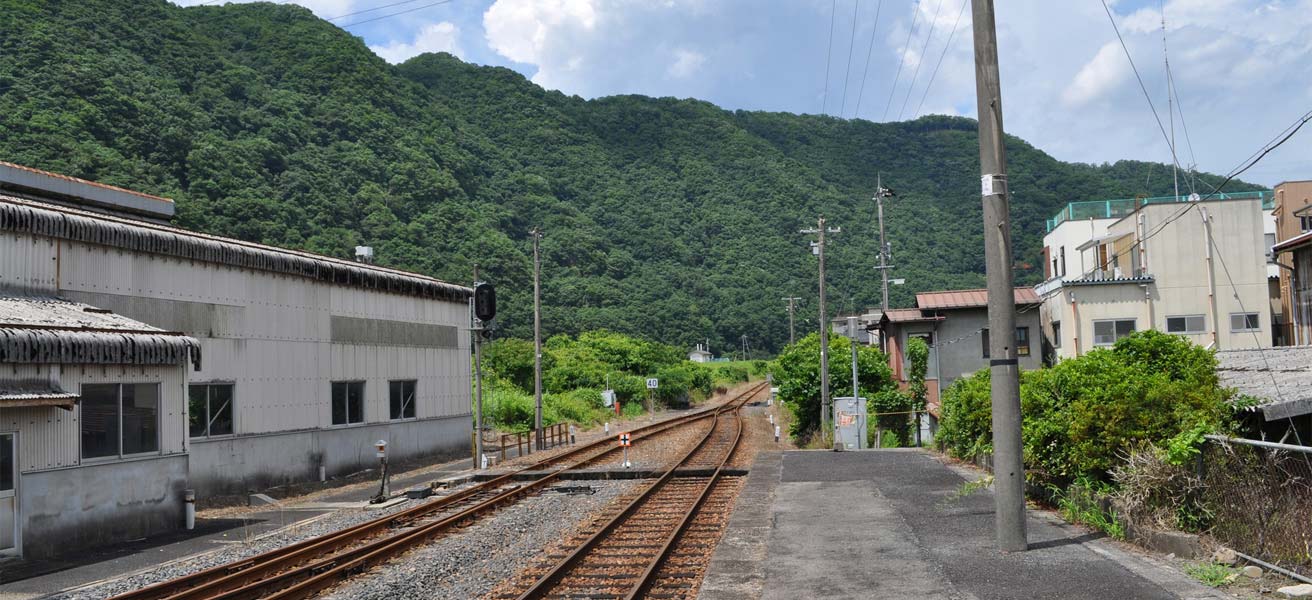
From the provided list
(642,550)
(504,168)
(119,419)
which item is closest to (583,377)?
(119,419)

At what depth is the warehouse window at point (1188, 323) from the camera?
30359mm

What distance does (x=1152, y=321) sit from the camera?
3041cm

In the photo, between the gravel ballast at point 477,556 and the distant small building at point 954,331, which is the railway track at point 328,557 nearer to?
the gravel ballast at point 477,556

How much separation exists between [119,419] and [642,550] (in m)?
8.73

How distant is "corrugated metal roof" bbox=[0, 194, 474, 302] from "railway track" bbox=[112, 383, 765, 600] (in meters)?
7.27

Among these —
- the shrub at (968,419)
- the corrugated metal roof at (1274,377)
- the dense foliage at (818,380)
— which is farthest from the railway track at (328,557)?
the dense foliage at (818,380)

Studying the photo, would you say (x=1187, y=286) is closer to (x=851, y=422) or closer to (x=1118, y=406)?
(x=851, y=422)

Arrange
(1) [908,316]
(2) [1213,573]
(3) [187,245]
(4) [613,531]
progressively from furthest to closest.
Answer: (1) [908,316] < (3) [187,245] < (4) [613,531] < (2) [1213,573]

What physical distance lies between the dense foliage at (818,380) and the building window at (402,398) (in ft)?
52.6

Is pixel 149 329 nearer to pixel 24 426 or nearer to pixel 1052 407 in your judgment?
pixel 24 426

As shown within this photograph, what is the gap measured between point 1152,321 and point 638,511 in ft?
70.5

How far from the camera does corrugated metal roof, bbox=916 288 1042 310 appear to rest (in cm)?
3534

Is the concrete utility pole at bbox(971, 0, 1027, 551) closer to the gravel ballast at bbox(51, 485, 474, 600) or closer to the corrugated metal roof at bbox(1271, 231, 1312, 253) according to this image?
the gravel ballast at bbox(51, 485, 474, 600)

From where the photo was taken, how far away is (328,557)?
485 inches
